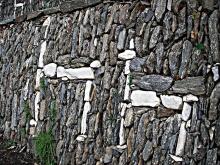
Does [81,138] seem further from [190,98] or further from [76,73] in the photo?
[190,98]

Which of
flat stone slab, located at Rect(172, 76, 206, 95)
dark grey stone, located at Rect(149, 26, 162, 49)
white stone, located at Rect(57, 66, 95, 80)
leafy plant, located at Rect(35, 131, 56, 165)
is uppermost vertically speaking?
dark grey stone, located at Rect(149, 26, 162, 49)

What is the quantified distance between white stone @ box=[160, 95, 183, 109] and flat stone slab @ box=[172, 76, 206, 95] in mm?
81

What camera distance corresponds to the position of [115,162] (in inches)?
203

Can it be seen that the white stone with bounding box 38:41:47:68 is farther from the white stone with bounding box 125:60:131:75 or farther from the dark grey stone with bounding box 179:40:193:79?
the dark grey stone with bounding box 179:40:193:79

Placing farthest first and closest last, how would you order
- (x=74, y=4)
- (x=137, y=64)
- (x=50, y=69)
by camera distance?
(x=50, y=69)
(x=74, y=4)
(x=137, y=64)

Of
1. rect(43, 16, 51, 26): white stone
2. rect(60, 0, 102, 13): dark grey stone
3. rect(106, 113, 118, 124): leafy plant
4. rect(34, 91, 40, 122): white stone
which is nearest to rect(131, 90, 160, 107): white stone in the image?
rect(106, 113, 118, 124): leafy plant

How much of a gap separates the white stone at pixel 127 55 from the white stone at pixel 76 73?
652mm

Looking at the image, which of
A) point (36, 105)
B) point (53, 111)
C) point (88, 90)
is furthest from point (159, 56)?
point (36, 105)

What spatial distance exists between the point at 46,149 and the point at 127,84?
1941mm

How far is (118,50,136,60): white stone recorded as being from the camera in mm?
5059

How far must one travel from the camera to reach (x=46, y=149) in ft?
20.9

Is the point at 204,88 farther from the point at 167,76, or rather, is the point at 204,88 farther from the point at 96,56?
the point at 96,56

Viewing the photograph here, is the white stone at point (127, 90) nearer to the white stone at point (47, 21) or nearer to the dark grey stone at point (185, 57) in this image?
the dark grey stone at point (185, 57)

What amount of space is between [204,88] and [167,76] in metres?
0.53
